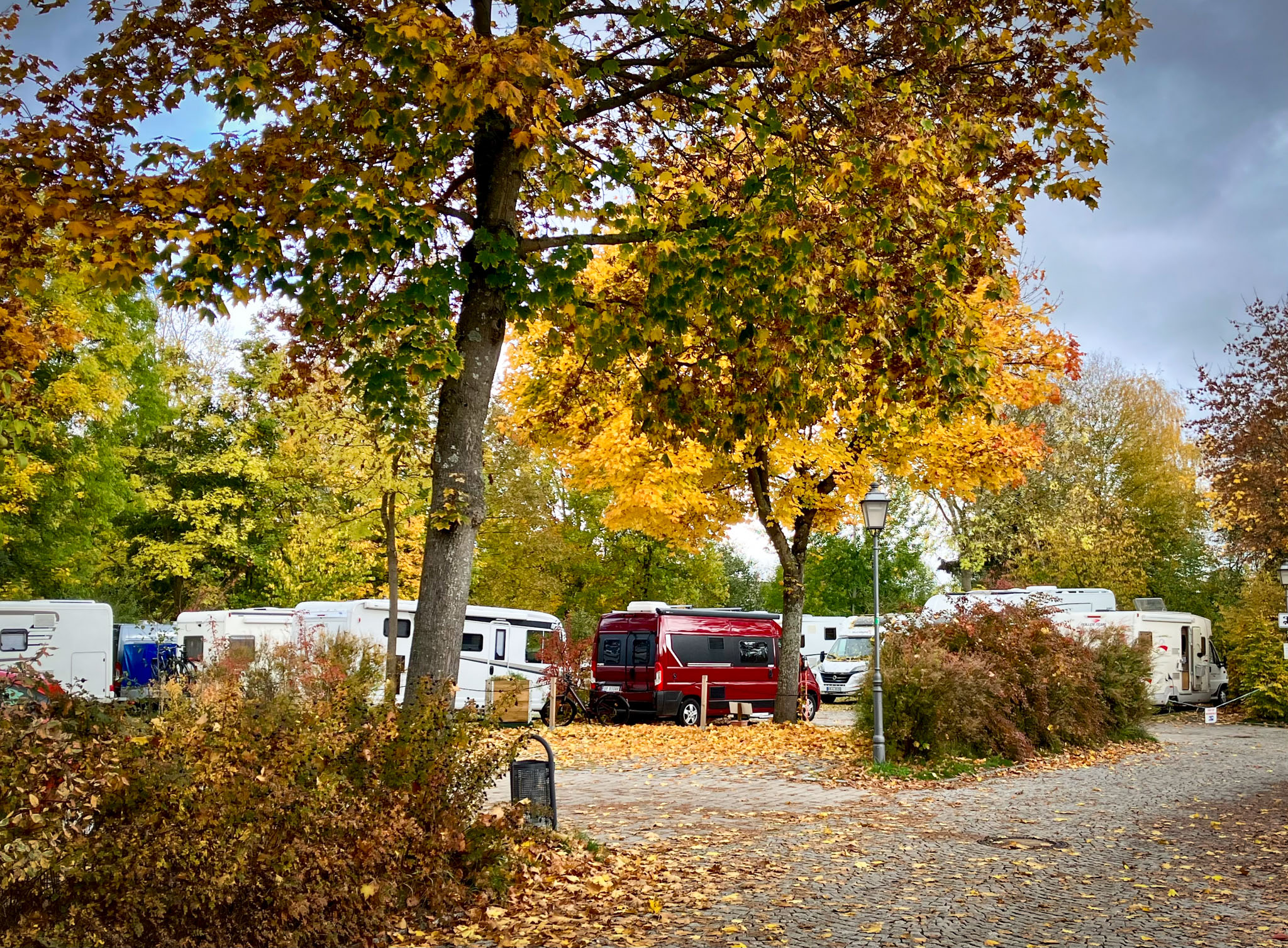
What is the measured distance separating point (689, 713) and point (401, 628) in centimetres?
640

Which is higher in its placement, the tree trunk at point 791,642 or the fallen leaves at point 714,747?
the tree trunk at point 791,642

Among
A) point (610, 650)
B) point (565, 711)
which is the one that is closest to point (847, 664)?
point (610, 650)

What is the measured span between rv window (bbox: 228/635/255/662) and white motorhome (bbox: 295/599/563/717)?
131cm

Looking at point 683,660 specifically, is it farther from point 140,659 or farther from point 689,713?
point 140,659

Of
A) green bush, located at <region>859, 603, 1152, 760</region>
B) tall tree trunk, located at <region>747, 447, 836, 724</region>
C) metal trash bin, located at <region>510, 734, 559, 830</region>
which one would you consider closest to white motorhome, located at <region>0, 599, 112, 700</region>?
tall tree trunk, located at <region>747, 447, 836, 724</region>

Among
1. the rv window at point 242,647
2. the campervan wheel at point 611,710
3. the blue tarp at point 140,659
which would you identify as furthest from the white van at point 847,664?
the blue tarp at point 140,659

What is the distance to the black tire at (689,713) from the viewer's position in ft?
73.9

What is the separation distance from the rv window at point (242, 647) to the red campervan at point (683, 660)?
23.7ft

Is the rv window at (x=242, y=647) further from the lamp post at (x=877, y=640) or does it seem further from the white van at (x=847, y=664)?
the white van at (x=847, y=664)

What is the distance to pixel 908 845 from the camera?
29.8 feet

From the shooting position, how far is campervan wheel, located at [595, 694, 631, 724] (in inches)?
893

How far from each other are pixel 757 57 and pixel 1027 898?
6553 mm

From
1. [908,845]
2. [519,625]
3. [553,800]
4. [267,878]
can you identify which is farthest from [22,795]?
[519,625]

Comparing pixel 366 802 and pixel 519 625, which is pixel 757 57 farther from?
pixel 519 625
